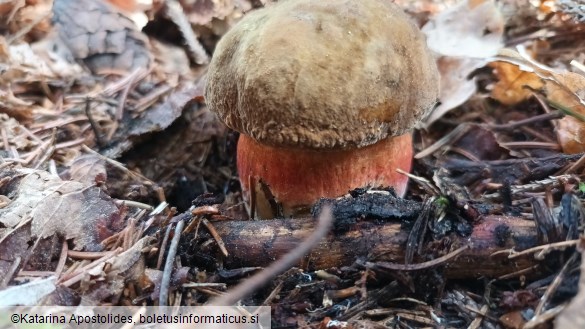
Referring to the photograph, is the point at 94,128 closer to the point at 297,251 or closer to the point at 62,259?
the point at 62,259

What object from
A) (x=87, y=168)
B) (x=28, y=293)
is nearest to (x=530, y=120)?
(x=87, y=168)

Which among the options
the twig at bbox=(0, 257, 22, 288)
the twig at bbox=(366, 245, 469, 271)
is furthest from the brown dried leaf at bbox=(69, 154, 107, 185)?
the twig at bbox=(366, 245, 469, 271)

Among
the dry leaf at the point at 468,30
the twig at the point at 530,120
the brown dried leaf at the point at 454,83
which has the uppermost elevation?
the dry leaf at the point at 468,30

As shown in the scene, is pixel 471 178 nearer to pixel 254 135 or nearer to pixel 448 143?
pixel 448 143

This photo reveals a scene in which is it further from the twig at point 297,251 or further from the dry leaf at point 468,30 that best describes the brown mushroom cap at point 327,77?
the dry leaf at point 468,30

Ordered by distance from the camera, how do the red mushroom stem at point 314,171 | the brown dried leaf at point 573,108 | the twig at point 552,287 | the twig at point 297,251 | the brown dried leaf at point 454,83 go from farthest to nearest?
the brown dried leaf at point 454,83 → the brown dried leaf at point 573,108 → the red mushroom stem at point 314,171 → the twig at point 297,251 → the twig at point 552,287

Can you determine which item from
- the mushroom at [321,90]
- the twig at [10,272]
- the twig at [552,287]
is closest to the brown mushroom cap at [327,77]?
the mushroom at [321,90]
